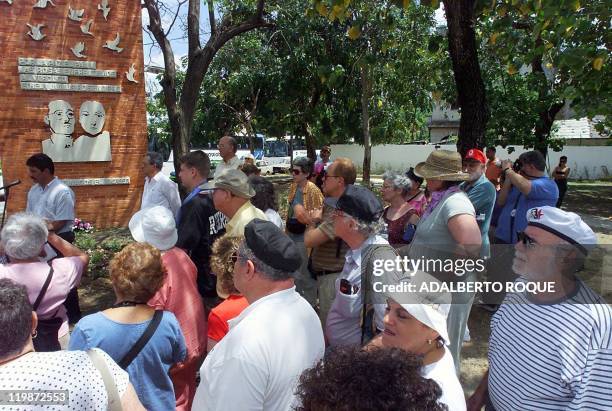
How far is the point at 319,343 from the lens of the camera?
1.77m

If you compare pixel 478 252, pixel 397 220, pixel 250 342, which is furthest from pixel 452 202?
pixel 250 342

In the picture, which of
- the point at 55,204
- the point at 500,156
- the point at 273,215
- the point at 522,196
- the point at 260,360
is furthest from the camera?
the point at 500,156


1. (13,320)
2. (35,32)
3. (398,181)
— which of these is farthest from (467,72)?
(35,32)

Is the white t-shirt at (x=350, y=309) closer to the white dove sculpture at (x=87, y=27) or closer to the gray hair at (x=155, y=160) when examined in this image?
the gray hair at (x=155, y=160)

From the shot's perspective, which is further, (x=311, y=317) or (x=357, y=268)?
(x=357, y=268)

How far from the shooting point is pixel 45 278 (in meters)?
2.48

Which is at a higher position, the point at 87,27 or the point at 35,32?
the point at 87,27

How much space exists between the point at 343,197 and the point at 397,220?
164 cm

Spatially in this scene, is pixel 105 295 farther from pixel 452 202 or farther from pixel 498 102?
pixel 498 102

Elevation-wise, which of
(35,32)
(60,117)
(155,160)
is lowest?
(155,160)

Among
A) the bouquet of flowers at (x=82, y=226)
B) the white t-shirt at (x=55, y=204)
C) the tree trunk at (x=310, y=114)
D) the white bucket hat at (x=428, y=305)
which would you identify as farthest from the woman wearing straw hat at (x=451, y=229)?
the tree trunk at (x=310, y=114)

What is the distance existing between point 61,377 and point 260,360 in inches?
24.1

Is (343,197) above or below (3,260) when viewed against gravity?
above

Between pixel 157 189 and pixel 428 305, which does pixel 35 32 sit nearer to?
pixel 157 189
